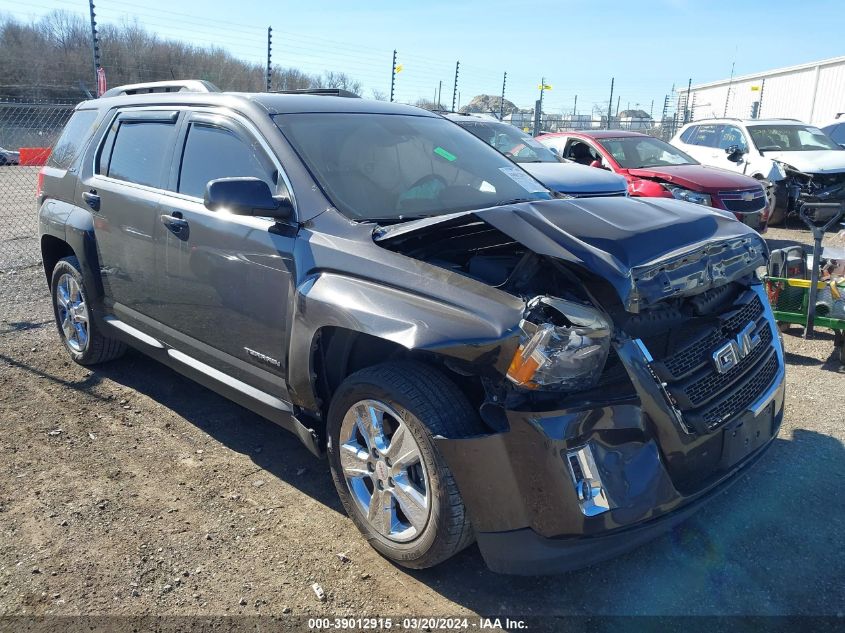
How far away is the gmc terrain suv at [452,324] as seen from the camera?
2.34m

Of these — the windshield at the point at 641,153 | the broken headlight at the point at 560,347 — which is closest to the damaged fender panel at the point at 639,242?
the broken headlight at the point at 560,347

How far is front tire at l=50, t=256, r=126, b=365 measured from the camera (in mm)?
4844

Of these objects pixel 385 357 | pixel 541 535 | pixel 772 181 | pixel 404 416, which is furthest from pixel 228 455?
pixel 772 181

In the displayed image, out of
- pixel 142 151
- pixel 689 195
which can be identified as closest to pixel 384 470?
pixel 142 151

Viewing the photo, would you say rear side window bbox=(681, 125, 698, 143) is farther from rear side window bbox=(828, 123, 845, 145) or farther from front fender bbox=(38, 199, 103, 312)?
front fender bbox=(38, 199, 103, 312)

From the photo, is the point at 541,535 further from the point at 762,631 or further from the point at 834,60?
the point at 834,60

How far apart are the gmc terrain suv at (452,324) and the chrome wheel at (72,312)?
3.83 ft

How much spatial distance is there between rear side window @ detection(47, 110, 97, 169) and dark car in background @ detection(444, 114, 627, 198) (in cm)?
280

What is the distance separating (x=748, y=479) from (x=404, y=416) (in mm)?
1946

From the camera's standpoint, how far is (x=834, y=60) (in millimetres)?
31219

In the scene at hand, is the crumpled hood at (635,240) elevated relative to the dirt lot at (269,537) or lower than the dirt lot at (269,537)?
elevated

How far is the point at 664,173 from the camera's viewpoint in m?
8.89

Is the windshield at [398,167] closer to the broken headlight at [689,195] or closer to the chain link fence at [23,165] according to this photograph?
the broken headlight at [689,195]

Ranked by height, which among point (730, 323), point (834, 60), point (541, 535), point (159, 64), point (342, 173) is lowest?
point (541, 535)
